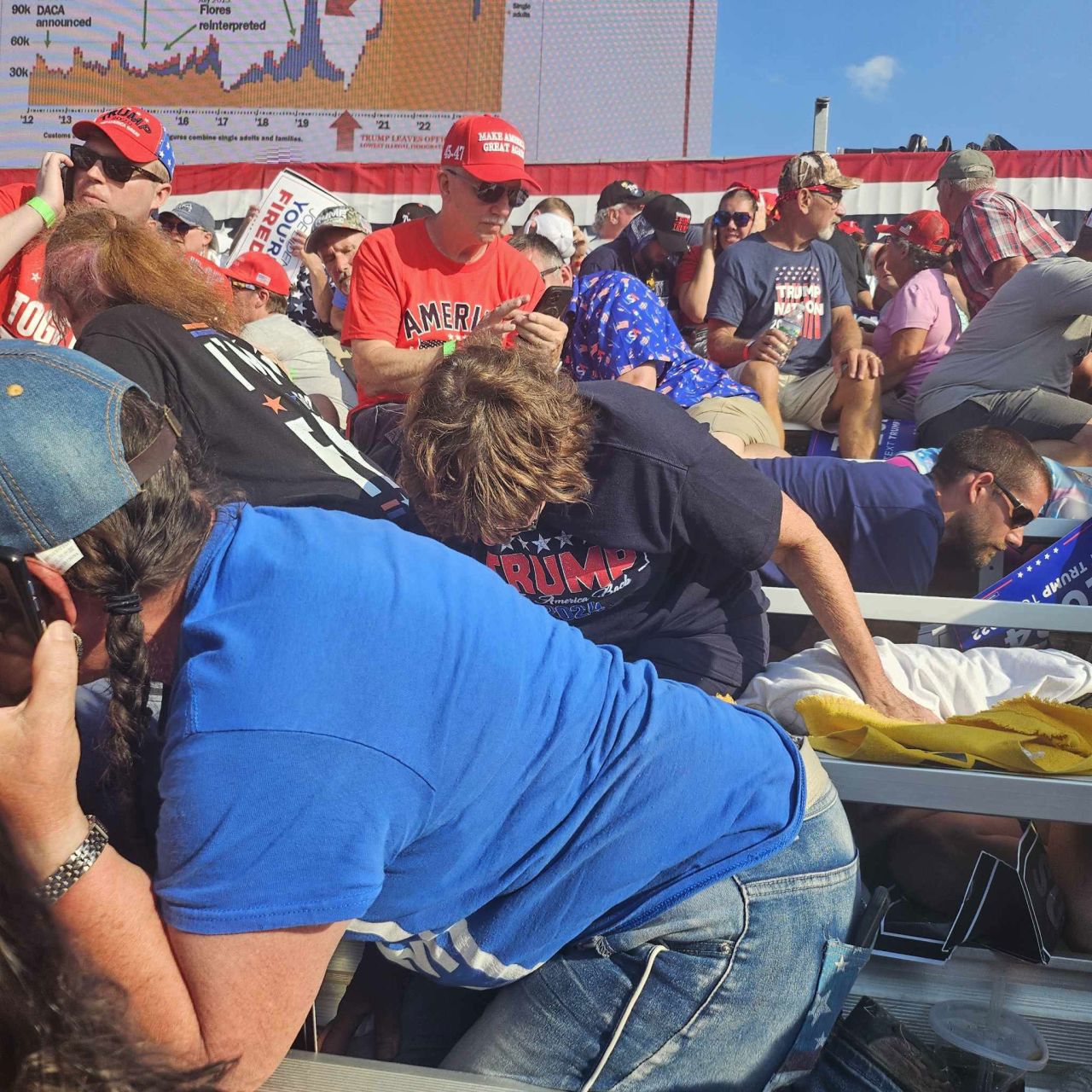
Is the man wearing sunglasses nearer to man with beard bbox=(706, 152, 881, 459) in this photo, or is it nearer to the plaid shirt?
man with beard bbox=(706, 152, 881, 459)

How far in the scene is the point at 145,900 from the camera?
109cm

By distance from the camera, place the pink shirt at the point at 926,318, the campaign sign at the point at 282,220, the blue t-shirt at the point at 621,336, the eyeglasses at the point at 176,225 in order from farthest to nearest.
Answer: the campaign sign at the point at 282,220 → the eyeglasses at the point at 176,225 → the pink shirt at the point at 926,318 → the blue t-shirt at the point at 621,336

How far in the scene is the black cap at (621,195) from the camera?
7.07 metres

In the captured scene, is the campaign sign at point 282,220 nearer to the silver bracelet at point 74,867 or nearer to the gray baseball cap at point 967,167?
the gray baseball cap at point 967,167

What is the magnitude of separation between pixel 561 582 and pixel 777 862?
0.95 m

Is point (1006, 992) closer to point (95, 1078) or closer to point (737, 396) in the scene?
point (95, 1078)

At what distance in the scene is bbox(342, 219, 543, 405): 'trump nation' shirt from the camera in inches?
145

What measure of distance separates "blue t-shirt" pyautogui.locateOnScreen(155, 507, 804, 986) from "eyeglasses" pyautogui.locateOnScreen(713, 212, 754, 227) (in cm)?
508

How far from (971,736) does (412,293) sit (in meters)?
2.47

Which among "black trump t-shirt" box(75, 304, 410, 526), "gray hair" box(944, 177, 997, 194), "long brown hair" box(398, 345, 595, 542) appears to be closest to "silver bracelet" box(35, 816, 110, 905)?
"long brown hair" box(398, 345, 595, 542)

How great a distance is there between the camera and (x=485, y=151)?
3.69 metres

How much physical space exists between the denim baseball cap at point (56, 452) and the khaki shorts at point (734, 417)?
112 inches

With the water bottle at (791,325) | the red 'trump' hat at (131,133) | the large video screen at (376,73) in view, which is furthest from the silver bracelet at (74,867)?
the large video screen at (376,73)

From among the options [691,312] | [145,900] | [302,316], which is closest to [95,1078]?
[145,900]
